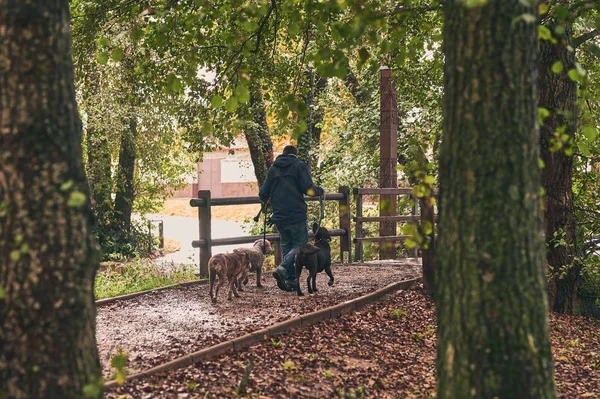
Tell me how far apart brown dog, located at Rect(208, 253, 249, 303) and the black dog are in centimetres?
76

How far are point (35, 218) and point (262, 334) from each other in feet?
14.3

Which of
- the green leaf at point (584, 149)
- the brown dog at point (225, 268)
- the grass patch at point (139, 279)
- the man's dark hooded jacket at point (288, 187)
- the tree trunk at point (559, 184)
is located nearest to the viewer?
the green leaf at point (584, 149)

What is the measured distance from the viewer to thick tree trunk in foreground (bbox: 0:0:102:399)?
3.32m

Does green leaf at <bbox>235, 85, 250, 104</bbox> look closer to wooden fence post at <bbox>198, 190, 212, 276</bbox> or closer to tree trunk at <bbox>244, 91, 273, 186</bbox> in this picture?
wooden fence post at <bbox>198, 190, 212, 276</bbox>

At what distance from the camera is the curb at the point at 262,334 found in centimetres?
615

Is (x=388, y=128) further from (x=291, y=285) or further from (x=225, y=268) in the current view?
(x=225, y=268)

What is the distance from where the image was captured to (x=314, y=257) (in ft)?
31.8

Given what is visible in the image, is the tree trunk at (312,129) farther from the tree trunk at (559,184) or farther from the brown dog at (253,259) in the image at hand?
the tree trunk at (559,184)

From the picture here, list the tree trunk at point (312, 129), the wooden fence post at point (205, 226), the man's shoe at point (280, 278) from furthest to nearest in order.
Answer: the tree trunk at point (312, 129) → the wooden fence post at point (205, 226) → the man's shoe at point (280, 278)

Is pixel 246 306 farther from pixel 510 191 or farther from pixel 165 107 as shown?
pixel 165 107

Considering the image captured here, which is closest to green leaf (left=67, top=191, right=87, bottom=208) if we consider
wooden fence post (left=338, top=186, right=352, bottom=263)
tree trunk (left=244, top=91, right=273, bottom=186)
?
wooden fence post (left=338, top=186, right=352, bottom=263)

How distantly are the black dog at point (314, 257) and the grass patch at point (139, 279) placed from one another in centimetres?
248

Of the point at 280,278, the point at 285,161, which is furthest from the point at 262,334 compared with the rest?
the point at 285,161

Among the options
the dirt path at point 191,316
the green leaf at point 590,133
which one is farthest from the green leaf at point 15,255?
the green leaf at point 590,133
